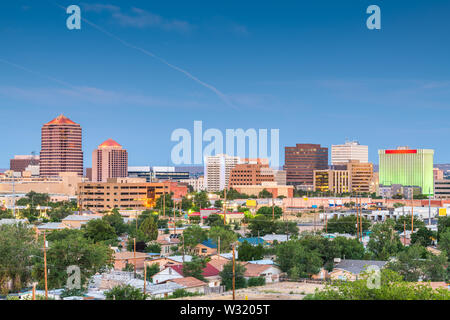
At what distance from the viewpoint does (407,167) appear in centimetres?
10962

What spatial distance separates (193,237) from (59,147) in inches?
3201

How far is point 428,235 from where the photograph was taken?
27250 mm

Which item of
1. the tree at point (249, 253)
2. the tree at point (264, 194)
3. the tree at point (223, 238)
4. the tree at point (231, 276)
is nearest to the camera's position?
the tree at point (231, 276)

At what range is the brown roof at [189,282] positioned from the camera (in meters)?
16.2

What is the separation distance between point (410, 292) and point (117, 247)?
59.6 ft

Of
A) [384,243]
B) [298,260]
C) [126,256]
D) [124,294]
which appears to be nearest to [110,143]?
[126,256]

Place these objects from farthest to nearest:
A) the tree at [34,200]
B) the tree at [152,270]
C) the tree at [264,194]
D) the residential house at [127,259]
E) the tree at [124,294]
Result: the tree at [264,194], the tree at [34,200], the residential house at [127,259], the tree at [152,270], the tree at [124,294]

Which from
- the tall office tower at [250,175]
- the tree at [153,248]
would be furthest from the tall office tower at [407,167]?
the tree at [153,248]

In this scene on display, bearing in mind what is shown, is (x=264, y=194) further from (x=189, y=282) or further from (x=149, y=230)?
(x=189, y=282)

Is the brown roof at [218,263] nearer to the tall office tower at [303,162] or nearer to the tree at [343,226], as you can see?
the tree at [343,226]

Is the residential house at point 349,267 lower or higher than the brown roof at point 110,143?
lower

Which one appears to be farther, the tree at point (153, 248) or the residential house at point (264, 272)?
the tree at point (153, 248)

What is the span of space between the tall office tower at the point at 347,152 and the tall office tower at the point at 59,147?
3152 inches
